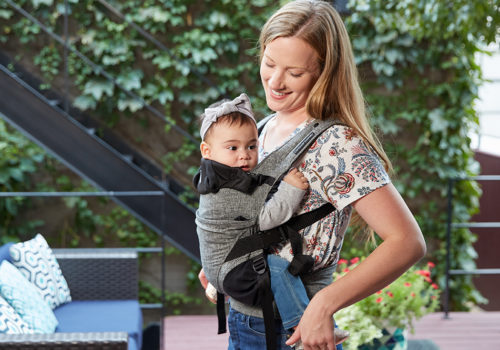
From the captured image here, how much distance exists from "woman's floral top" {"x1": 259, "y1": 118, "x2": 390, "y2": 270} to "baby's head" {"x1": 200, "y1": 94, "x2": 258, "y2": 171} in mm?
157

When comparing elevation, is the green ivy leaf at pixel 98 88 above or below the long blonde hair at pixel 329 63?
above

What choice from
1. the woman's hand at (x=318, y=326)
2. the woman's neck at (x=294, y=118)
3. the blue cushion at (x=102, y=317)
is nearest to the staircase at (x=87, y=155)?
the blue cushion at (x=102, y=317)

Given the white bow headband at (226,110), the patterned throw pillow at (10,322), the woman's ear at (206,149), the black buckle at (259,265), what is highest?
Result: the white bow headband at (226,110)

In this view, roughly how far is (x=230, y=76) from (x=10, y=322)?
2.99 metres

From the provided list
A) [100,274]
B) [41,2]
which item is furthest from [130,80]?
[100,274]

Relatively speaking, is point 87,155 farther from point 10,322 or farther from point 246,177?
point 246,177

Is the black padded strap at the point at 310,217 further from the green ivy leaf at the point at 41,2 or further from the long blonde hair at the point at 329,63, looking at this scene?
the green ivy leaf at the point at 41,2

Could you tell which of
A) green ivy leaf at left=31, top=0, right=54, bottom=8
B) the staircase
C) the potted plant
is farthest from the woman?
green ivy leaf at left=31, top=0, right=54, bottom=8

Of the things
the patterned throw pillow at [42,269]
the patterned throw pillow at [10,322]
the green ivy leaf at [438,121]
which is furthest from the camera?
the green ivy leaf at [438,121]

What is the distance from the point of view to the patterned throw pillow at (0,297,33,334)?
2.22 meters

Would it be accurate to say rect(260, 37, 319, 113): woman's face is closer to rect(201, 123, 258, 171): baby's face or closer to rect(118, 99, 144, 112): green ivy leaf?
rect(201, 123, 258, 171): baby's face

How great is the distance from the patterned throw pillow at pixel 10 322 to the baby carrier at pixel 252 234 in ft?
4.43

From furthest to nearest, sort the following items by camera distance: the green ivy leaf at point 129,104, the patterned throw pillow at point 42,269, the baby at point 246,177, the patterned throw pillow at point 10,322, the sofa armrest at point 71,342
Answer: the green ivy leaf at point 129,104, the patterned throw pillow at point 42,269, the patterned throw pillow at point 10,322, the sofa armrest at point 71,342, the baby at point 246,177

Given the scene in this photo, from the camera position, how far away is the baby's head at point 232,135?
48.6 inches
